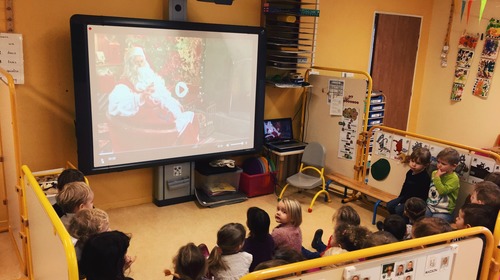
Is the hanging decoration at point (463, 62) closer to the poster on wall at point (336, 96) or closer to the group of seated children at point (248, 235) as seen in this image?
the poster on wall at point (336, 96)

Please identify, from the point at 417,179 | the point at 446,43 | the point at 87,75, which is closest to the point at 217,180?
the point at 87,75

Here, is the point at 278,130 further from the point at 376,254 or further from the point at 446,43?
the point at 376,254

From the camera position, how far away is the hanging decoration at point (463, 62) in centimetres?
552

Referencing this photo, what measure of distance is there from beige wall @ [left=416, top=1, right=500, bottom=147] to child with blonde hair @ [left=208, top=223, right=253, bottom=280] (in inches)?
177

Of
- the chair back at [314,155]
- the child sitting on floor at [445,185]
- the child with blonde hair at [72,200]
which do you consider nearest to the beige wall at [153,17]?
the chair back at [314,155]

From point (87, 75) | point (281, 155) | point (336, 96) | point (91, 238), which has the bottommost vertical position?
point (281, 155)

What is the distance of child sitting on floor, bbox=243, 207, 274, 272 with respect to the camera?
98.6 inches

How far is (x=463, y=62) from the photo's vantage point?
563 centimetres

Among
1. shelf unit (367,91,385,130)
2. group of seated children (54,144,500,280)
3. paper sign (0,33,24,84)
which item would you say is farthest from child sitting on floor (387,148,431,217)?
paper sign (0,33,24,84)

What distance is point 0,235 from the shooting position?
11.6 ft

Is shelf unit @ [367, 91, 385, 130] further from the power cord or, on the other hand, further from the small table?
the power cord

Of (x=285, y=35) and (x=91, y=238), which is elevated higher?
(x=285, y=35)

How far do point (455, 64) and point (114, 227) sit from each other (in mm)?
4762

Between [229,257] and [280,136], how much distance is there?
288 cm
